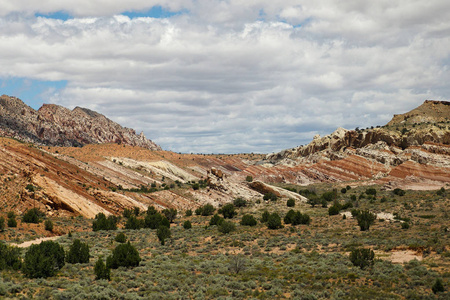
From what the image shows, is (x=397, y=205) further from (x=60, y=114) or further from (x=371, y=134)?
(x=60, y=114)

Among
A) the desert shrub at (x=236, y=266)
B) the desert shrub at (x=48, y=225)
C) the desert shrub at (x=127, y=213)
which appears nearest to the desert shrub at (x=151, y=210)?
the desert shrub at (x=127, y=213)

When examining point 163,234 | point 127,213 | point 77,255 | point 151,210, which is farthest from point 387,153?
point 77,255

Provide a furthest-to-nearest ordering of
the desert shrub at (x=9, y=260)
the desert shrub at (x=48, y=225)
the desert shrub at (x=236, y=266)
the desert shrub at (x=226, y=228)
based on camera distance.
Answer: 1. the desert shrub at (x=48, y=225)
2. the desert shrub at (x=226, y=228)
3. the desert shrub at (x=236, y=266)
4. the desert shrub at (x=9, y=260)

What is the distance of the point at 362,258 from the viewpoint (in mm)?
26875

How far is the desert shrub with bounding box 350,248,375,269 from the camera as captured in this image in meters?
26.6

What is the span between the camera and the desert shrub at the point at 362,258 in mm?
26609

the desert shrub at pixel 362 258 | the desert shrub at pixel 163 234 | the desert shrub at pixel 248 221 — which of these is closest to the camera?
the desert shrub at pixel 362 258

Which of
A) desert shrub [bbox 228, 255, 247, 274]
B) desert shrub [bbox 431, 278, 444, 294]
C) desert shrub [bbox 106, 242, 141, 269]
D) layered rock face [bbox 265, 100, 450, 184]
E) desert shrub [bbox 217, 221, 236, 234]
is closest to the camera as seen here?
desert shrub [bbox 431, 278, 444, 294]

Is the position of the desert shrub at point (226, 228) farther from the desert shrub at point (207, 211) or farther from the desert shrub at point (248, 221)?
the desert shrub at point (207, 211)

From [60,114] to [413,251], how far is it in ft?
617

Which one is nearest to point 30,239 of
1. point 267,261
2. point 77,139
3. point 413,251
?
point 267,261

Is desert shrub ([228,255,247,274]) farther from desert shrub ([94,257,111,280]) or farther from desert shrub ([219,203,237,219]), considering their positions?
desert shrub ([219,203,237,219])

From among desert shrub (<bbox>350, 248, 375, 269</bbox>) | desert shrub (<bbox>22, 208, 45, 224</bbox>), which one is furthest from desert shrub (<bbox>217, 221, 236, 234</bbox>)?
desert shrub (<bbox>22, 208, 45, 224</bbox>)

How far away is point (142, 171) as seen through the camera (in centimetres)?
10081
